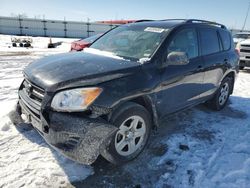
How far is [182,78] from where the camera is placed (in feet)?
12.6

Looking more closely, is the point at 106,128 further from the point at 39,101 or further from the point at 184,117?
the point at 184,117

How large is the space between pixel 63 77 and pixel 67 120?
1.71 ft

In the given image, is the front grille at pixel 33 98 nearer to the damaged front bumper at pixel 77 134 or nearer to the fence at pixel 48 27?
the damaged front bumper at pixel 77 134

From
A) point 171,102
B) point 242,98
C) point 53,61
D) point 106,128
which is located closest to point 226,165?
point 171,102

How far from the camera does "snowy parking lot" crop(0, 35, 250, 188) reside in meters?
2.90

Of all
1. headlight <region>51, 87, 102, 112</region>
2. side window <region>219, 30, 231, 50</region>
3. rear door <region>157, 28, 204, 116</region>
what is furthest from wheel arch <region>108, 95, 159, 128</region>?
side window <region>219, 30, 231, 50</region>

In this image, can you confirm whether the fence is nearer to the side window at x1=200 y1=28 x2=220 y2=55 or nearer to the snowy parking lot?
the side window at x1=200 y1=28 x2=220 y2=55

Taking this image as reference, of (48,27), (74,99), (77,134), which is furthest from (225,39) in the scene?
(48,27)

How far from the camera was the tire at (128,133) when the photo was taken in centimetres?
294

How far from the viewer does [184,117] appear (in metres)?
5.01

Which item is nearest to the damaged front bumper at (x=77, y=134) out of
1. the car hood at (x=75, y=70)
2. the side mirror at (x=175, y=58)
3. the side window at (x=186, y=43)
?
the car hood at (x=75, y=70)

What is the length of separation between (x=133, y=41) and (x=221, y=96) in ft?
9.02

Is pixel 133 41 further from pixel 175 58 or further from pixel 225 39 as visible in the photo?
pixel 225 39

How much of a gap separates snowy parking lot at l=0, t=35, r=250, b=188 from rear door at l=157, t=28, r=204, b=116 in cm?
55
